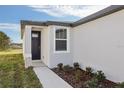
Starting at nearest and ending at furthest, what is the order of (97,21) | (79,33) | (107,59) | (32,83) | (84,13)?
(32,83) → (107,59) → (97,21) → (79,33) → (84,13)

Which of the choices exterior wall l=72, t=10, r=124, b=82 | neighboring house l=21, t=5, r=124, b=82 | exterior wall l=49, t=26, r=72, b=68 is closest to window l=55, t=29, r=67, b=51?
neighboring house l=21, t=5, r=124, b=82

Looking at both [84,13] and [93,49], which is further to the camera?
[84,13]

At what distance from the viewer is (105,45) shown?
682cm

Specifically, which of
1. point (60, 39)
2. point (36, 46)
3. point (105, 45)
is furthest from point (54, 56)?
point (105, 45)

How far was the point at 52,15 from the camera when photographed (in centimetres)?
1108

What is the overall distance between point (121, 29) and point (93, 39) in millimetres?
2028

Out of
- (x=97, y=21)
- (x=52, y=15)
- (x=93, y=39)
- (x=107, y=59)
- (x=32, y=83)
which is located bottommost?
(x=32, y=83)

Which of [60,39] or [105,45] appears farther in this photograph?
[60,39]

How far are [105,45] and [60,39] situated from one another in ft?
11.2

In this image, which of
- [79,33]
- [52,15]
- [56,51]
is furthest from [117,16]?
[52,15]

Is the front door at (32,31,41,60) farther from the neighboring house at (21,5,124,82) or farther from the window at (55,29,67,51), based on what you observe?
the window at (55,29,67,51)

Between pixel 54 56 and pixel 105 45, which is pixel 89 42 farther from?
pixel 54 56

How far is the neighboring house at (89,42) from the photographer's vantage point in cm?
609
